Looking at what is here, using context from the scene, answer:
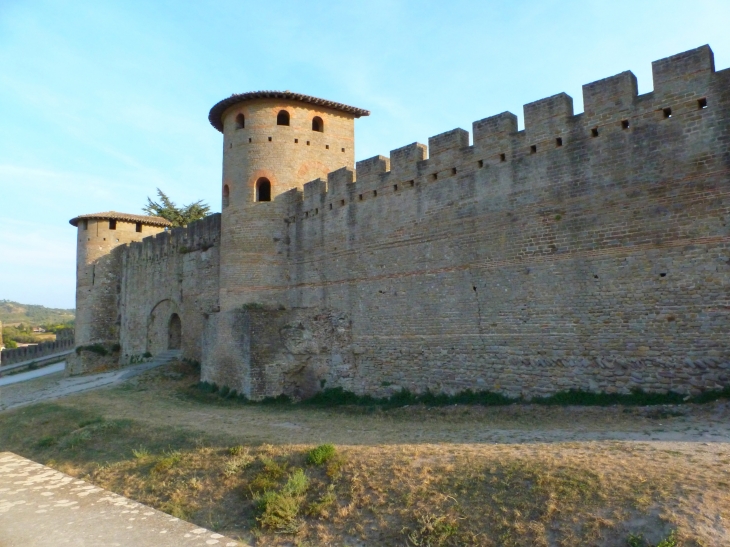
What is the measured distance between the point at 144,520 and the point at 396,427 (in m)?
5.18

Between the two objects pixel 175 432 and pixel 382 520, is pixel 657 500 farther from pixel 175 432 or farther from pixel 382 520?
pixel 175 432

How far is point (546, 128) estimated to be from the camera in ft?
33.3

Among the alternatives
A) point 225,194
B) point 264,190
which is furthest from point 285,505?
point 225,194

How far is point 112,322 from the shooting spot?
26.2 metres

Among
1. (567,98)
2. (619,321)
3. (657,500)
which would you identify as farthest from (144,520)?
(567,98)

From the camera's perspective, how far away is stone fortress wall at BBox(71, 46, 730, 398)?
27.7 ft

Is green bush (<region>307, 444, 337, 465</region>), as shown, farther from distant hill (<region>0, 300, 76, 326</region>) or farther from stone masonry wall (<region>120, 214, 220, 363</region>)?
distant hill (<region>0, 300, 76, 326</region>)

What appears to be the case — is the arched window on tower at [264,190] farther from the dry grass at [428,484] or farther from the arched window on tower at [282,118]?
the dry grass at [428,484]

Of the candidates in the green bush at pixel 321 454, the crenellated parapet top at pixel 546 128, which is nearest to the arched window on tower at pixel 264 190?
the crenellated parapet top at pixel 546 128

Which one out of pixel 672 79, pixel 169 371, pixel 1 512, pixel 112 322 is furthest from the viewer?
pixel 112 322

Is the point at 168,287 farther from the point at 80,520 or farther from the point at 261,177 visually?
the point at 80,520

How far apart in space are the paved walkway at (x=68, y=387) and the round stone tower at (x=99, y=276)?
4305 millimetres

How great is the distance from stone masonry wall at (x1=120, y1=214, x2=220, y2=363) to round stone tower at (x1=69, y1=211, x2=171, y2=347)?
1.06 metres

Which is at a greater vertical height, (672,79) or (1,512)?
(672,79)
